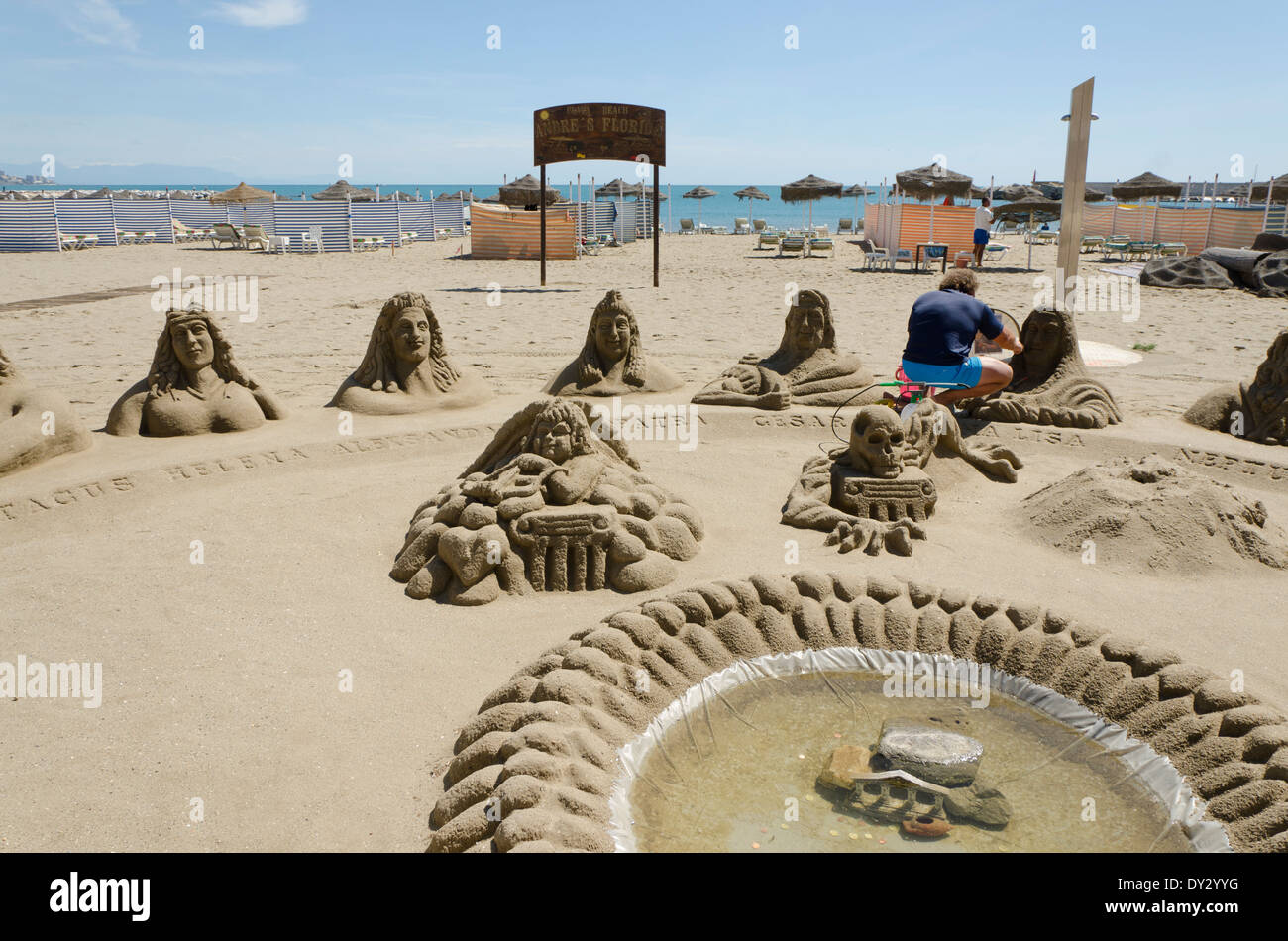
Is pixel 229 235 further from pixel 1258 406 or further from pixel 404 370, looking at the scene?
pixel 1258 406

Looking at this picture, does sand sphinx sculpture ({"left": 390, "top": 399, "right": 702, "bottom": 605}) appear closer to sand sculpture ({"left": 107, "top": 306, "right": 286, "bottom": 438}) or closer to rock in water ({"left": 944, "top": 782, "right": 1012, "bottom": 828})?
rock in water ({"left": 944, "top": 782, "right": 1012, "bottom": 828})

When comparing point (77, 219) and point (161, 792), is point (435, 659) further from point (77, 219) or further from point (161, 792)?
point (77, 219)

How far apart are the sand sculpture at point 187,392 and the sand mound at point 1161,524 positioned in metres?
6.44

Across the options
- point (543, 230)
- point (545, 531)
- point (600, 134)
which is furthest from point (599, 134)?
point (545, 531)

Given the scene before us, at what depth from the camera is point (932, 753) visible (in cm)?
335

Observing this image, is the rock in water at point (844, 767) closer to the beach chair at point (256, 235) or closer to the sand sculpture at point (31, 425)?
the sand sculpture at point (31, 425)

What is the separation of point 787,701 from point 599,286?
1465cm

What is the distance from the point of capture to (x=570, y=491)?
503 centimetres

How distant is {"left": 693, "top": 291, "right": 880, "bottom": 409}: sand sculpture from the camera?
8500 millimetres

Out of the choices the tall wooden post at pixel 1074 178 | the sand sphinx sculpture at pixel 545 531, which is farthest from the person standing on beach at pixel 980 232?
the sand sphinx sculpture at pixel 545 531

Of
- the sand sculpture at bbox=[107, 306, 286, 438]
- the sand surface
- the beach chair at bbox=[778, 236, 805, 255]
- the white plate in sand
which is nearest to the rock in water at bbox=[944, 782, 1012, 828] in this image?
A: the sand surface

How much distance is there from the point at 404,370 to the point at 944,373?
15.9 feet

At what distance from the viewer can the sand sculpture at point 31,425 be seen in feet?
21.8
